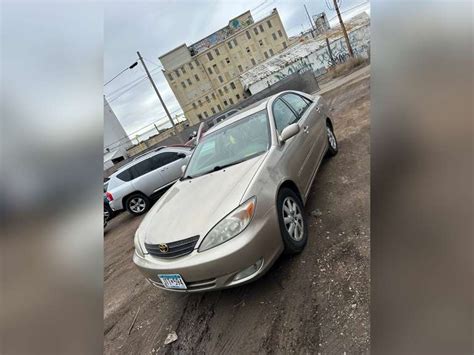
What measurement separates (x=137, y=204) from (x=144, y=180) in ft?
2.25

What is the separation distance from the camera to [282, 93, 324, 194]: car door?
355 centimetres

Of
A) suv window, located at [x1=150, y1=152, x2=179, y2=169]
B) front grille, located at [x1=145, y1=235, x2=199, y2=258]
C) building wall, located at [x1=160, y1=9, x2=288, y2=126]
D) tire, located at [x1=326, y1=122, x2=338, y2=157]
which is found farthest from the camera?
building wall, located at [x1=160, y1=9, x2=288, y2=126]

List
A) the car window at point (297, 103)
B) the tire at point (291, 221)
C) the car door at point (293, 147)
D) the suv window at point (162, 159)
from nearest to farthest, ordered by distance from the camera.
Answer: the tire at point (291, 221) → the car door at point (293, 147) → the car window at point (297, 103) → the suv window at point (162, 159)

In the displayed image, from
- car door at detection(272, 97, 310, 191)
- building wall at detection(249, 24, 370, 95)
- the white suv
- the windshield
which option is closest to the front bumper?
car door at detection(272, 97, 310, 191)

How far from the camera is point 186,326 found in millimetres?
2717

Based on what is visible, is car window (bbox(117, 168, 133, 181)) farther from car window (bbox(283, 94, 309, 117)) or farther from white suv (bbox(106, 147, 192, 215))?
car window (bbox(283, 94, 309, 117))

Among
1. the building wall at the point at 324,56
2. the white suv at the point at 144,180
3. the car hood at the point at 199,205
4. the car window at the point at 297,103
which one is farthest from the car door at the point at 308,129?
the building wall at the point at 324,56

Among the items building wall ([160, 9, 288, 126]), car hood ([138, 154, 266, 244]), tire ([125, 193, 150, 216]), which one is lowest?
tire ([125, 193, 150, 216])

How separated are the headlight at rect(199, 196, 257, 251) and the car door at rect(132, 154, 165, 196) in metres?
5.79

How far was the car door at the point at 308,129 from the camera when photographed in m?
3.55

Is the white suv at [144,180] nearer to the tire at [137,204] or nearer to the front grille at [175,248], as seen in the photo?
the tire at [137,204]
